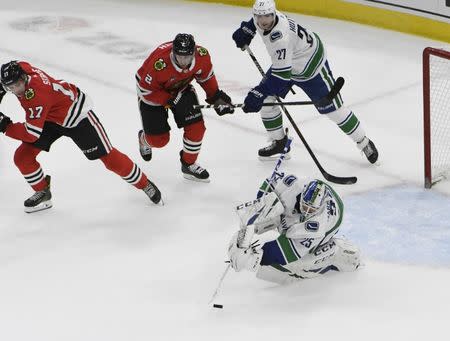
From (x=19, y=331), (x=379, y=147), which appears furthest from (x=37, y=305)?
(x=379, y=147)

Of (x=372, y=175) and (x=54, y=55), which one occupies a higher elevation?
(x=372, y=175)

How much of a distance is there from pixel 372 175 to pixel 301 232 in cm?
145

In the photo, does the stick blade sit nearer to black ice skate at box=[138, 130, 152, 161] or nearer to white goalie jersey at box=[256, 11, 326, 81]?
white goalie jersey at box=[256, 11, 326, 81]

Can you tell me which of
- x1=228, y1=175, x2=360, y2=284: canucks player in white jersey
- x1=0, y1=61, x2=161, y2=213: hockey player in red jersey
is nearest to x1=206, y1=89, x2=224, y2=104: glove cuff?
x1=0, y1=61, x2=161, y2=213: hockey player in red jersey

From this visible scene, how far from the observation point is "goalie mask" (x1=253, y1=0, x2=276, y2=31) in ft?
15.5

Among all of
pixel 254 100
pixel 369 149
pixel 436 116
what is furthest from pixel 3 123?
pixel 436 116

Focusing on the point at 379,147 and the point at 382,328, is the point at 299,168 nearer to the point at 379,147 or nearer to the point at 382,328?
the point at 379,147

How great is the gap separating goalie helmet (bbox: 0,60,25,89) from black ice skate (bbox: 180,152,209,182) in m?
1.10

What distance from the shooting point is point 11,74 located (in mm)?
4387

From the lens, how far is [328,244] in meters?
3.98

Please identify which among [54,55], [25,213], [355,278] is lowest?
[54,55]

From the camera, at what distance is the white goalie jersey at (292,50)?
15.7ft

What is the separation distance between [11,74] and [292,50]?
1420 mm

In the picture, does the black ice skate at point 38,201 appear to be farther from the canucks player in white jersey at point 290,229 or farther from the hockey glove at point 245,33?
the canucks player in white jersey at point 290,229
